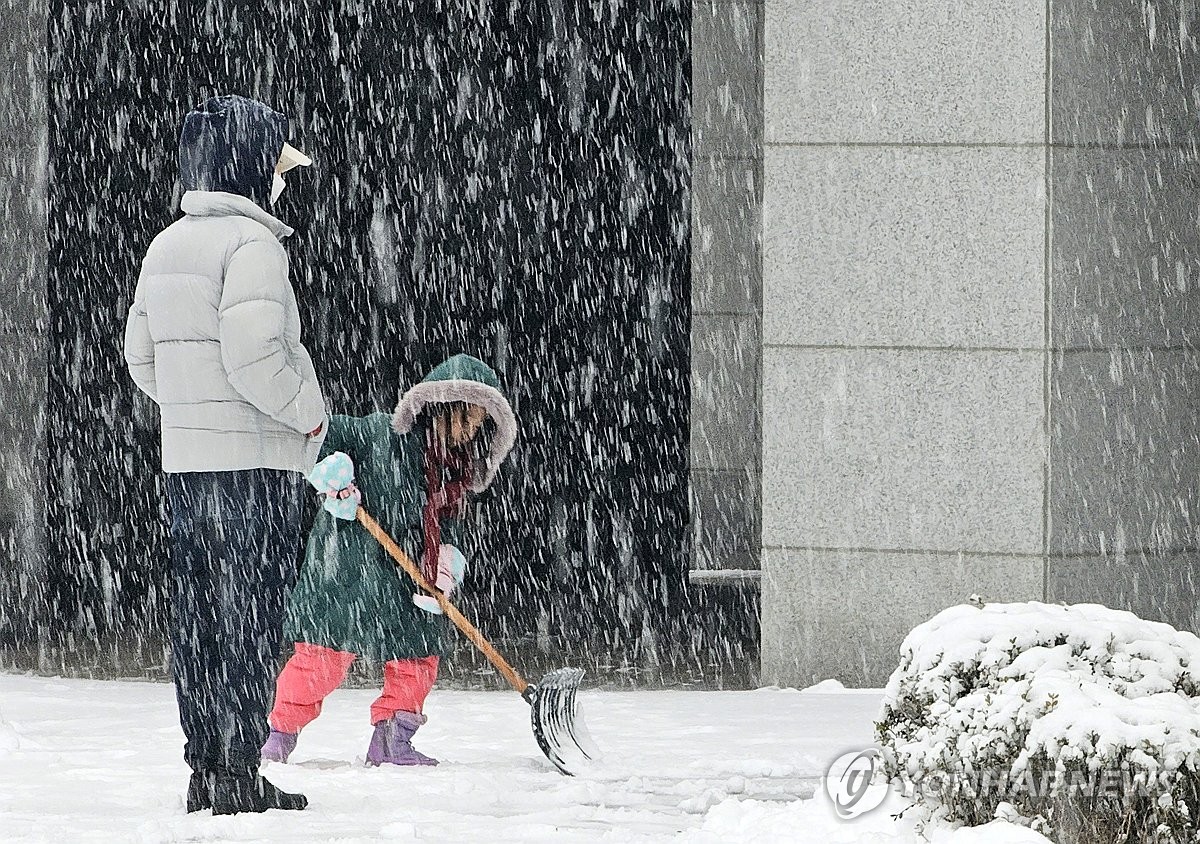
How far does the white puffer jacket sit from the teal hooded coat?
833 mm

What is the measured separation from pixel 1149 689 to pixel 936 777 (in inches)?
22.5

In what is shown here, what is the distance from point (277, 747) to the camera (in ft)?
21.7

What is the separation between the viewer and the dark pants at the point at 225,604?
568cm

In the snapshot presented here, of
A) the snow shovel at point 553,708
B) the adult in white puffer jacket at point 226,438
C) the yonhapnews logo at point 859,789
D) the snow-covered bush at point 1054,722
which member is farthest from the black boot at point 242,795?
the snow-covered bush at point 1054,722

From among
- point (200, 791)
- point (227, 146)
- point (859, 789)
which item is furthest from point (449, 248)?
point (859, 789)

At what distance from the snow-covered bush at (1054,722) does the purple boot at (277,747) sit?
2.35 m

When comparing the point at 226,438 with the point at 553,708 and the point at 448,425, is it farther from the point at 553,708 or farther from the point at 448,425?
the point at 553,708

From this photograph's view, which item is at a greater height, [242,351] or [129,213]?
[129,213]

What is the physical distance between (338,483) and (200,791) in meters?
1.07

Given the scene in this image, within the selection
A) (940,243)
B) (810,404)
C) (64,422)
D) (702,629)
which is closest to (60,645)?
(64,422)

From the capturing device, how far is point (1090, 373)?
28.4 feet

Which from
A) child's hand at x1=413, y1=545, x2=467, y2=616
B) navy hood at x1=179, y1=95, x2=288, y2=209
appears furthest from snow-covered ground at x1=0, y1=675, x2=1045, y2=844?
navy hood at x1=179, y1=95, x2=288, y2=209

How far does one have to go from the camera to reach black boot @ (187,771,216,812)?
5.73 metres

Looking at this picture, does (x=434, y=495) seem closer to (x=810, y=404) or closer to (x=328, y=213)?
(x=810, y=404)
